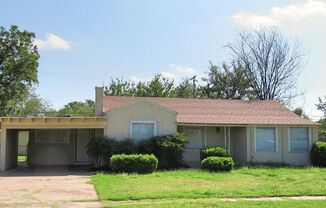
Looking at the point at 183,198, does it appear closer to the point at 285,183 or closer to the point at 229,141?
the point at 285,183

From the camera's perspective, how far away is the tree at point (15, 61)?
126ft

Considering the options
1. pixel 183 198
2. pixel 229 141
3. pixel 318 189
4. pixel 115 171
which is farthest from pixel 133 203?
pixel 229 141

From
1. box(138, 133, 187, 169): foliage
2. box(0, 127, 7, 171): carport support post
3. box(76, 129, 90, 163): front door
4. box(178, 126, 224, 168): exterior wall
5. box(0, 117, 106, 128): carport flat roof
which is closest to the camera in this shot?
box(0, 127, 7, 171): carport support post

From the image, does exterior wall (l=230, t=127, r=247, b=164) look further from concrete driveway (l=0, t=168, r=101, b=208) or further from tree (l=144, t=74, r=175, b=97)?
tree (l=144, t=74, r=175, b=97)

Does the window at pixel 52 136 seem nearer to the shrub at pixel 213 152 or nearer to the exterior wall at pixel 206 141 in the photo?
the exterior wall at pixel 206 141

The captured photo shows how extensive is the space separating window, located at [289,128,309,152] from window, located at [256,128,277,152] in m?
1.07

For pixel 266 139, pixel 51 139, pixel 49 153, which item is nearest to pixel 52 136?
pixel 51 139

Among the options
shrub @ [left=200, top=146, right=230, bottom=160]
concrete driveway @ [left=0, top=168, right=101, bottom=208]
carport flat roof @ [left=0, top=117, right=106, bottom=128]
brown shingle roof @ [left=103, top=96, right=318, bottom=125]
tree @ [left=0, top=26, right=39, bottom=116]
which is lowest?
concrete driveway @ [left=0, top=168, right=101, bottom=208]

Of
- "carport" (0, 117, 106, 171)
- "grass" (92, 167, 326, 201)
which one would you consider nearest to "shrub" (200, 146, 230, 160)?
"grass" (92, 167, 326, 201)

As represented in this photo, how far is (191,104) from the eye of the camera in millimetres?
27391

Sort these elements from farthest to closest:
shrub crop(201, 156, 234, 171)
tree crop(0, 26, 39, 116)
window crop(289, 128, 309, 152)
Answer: tree crop(0, 26, 39, 116)
window crop(289, 128, 309, 152)
shrub crop(201, 156, 234, 171)

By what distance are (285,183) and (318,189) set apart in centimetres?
178

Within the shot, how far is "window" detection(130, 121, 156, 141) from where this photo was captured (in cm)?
2259

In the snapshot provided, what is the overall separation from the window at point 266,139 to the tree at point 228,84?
22020 millimetres
